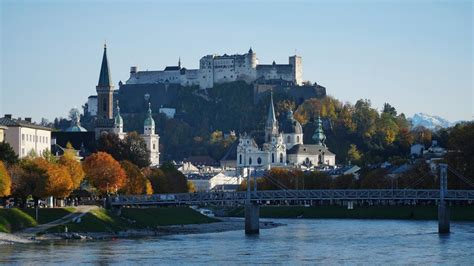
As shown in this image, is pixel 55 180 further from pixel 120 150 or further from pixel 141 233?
pixel 120 150

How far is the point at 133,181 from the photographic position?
139875 millimetres

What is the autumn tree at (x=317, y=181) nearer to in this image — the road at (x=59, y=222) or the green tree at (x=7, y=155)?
the road at (x=59, y=222)

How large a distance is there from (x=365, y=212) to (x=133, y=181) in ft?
76.4

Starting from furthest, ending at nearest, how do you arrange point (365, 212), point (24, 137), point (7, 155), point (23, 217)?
point (365, 212)
point (24, 137)
point (7, 155)
point (23, 217)

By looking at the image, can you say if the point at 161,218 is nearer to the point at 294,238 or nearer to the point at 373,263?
the point at 294,238

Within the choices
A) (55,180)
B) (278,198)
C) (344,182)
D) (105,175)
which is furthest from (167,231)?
(344,182)

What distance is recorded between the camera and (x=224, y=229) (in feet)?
410

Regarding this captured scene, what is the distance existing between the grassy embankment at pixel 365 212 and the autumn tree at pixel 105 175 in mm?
25629

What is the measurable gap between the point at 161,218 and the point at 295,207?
1618 inches

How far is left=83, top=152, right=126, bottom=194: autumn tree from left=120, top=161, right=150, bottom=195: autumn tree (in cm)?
393

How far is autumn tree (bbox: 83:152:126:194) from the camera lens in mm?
131500

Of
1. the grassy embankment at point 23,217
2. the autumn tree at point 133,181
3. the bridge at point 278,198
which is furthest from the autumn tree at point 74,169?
the autumn tree at point 133,181

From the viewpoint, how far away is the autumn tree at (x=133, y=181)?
139 meters

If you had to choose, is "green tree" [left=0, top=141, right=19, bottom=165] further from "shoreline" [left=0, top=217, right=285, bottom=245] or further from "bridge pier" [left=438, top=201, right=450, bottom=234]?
"bridge pier" [left=438, top=201, right=450, bottom=234]
